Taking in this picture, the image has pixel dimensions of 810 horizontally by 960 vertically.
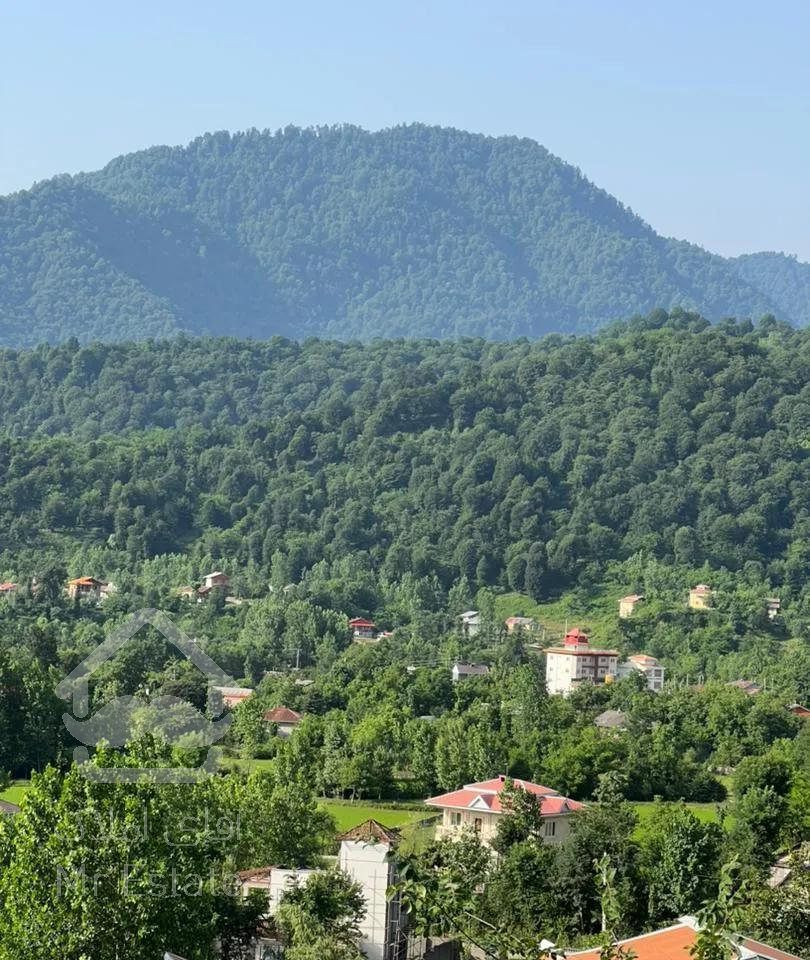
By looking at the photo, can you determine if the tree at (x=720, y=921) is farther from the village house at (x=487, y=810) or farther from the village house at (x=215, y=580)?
the village house at (x=215, y=580)

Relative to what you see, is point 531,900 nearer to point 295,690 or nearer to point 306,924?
point 306,924

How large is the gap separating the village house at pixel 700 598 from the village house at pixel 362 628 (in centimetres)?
1313

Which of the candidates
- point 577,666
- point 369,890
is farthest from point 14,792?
point 577,666

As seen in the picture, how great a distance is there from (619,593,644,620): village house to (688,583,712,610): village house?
83.7 inches

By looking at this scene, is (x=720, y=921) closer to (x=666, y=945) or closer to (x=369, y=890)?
(x=666, y=945)

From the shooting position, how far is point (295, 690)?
63188 mm

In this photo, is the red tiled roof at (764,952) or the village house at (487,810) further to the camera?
the village house at (487,810)

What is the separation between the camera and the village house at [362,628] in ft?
268

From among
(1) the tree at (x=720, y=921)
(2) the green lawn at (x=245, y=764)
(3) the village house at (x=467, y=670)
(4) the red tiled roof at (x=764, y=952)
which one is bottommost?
(3) the village house at (x=467, y=670)

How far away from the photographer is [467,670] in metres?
71.6

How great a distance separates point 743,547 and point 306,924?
63.1 meters

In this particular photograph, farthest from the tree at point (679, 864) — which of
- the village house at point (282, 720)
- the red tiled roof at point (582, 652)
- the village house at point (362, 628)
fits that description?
the village house at point (362, 628)

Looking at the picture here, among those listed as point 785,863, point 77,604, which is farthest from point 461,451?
point 785,863

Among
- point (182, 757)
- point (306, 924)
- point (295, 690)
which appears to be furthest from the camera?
point (295, 690)
